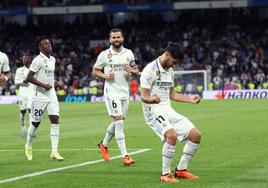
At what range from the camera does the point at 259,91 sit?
54812 mm

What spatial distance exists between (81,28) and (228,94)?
23.3 meters

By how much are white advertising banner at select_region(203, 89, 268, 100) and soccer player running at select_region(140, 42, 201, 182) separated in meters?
42.5

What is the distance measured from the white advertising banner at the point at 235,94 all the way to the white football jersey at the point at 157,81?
42379mm

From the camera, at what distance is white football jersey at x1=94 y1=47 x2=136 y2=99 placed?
15602 millimetres

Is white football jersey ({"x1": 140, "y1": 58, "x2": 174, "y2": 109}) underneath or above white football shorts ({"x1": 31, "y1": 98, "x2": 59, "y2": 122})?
above

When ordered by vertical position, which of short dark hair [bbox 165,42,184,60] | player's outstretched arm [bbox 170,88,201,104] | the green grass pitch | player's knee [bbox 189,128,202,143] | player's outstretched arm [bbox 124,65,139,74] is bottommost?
the green grass pitch

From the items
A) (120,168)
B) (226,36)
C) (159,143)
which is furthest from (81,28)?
(120,168)

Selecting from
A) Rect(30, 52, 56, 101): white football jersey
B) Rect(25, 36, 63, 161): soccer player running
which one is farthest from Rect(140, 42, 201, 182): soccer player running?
Rect(30, 52, 56, 101): white football jersey

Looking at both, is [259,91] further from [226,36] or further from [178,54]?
[178,54]

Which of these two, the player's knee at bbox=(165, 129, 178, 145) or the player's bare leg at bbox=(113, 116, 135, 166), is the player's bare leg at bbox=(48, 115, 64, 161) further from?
the player's knee at bbox=(165, 129, 178, 145)

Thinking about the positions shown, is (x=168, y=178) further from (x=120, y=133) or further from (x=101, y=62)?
(x=101, y=62)

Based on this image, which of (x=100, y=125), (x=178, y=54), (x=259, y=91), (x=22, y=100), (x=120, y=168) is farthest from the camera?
(x=259, y=91)

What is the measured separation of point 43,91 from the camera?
16.5m

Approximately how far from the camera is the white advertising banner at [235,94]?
54.6 meters
